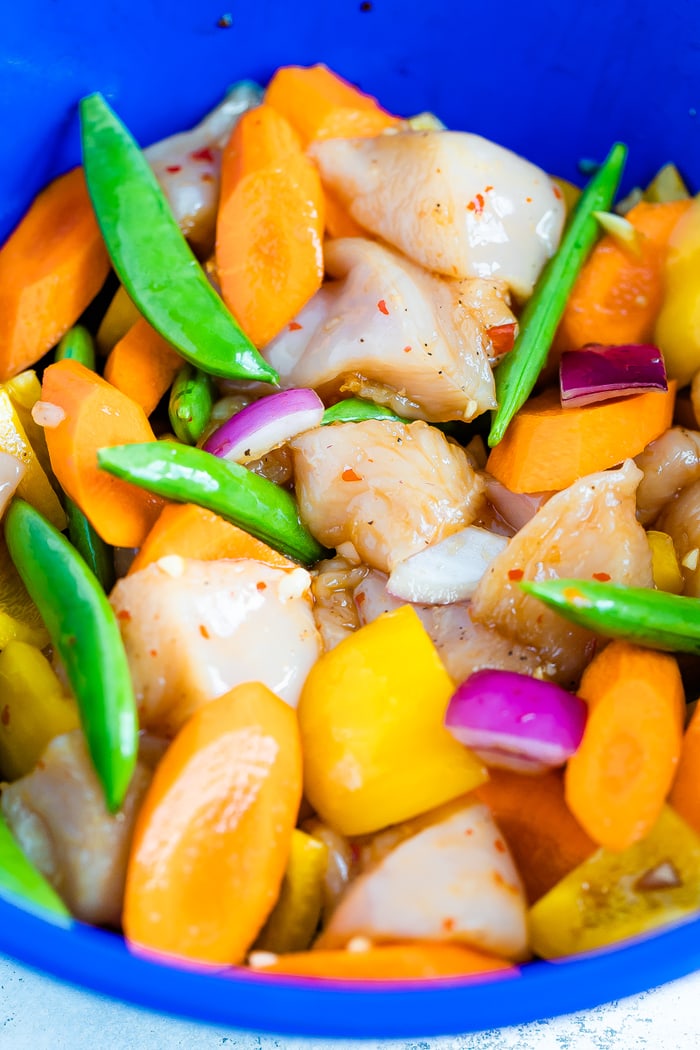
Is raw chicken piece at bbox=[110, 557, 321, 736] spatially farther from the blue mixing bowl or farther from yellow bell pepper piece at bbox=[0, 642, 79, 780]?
the blue mixing bowl

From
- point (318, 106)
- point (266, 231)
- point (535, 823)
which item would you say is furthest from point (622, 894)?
point (318, 106)

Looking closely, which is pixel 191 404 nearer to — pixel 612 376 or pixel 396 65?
pixel 612 376

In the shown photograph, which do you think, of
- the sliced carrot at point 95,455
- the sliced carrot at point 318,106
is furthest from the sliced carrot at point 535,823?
the sliced carrot at point 318,106

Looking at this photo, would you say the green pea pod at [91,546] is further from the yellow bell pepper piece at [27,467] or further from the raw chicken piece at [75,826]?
the raw chicken piece at [75,826]

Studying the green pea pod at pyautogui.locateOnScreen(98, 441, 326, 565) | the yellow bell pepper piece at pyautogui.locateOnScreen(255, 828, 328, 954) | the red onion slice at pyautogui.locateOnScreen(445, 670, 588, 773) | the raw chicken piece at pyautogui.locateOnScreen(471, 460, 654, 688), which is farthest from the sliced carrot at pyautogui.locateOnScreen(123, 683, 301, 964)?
the raw chicken piece at pyautogui.locateOnScreen(471, 460, 654, 688)

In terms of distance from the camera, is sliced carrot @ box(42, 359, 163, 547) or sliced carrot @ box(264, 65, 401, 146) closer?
sliced carrot @ box(42, 359, 163, 547)

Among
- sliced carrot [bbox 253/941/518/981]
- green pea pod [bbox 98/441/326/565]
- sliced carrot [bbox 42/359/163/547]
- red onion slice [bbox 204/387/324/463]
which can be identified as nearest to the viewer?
sliced carrot [bbox 253/941/518/981]
